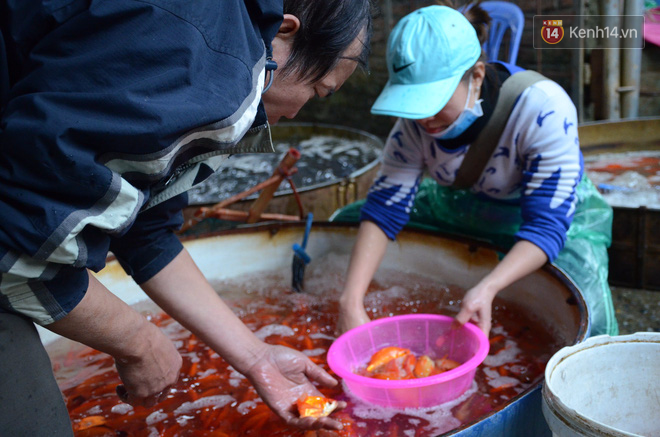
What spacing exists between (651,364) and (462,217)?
1.53 meters

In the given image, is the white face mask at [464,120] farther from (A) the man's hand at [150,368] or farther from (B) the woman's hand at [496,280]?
(A) the man's hand at [150,368]

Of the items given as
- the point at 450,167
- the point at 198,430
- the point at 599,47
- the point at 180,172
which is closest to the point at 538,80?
the point at 450,167

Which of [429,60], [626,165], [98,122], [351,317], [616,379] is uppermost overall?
[98,122]

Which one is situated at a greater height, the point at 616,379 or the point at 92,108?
the point at 92,108

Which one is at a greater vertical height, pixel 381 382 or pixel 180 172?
pixel 180 172

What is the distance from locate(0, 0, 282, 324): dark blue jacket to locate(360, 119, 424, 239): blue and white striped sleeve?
5.23 ft

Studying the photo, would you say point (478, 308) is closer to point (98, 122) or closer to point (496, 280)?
point (496, 280)

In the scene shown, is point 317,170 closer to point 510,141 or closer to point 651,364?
point 510,141

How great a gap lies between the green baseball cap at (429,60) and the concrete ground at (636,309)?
191 centimetres

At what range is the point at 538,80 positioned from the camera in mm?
2322

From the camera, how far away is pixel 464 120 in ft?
7.54

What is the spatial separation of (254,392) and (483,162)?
52.0 inches

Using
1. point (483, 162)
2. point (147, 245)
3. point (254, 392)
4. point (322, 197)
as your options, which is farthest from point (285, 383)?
point (322, 197)

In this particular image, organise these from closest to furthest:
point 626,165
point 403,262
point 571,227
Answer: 1. point 571,227
2. point 403,262
3. point 626,165
